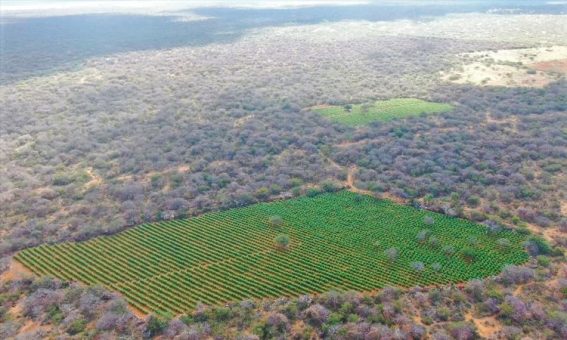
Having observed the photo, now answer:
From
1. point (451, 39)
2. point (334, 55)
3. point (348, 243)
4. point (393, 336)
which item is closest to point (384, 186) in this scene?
point (348, 243)

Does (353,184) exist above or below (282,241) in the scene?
above

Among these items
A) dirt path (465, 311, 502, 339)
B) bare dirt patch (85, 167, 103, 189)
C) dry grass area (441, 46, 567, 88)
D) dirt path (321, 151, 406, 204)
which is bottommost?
dirt path (465, 311, 502, 339)

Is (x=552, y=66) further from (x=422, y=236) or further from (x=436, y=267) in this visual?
(x=436, y=267)

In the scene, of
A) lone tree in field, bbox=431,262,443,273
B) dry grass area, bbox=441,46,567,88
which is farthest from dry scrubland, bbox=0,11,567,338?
dry grass area, bbox=441,46,567,88

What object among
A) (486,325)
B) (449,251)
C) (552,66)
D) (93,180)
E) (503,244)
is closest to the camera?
(486,325)

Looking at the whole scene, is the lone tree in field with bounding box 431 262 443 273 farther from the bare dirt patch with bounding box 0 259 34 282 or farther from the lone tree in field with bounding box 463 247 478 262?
the bare dirt patch with bounding box 0 259 34 282

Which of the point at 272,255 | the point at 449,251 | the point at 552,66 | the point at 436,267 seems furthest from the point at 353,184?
the point at 552,66

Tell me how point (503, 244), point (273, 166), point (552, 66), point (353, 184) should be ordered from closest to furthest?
1. point (503, 244)
2. point (353, 184)
3. point (273, 166)
4. point (552, 66)
